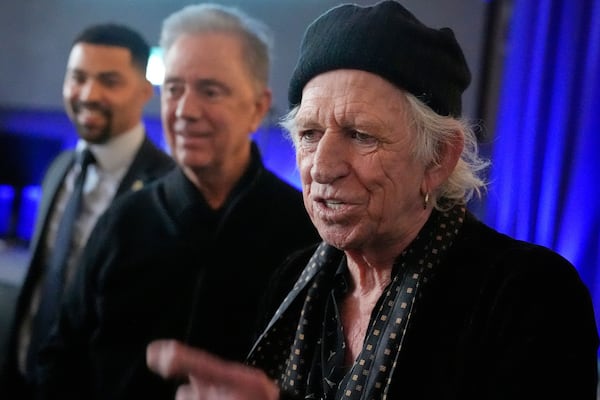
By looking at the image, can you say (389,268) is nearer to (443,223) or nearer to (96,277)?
(443,223)

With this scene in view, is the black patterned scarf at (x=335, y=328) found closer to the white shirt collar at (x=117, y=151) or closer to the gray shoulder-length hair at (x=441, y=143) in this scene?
the gray shoulder-length hair at (x=441, y=143)

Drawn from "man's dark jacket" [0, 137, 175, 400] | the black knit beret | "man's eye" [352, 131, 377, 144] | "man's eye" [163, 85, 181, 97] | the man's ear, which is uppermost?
the black knit beret

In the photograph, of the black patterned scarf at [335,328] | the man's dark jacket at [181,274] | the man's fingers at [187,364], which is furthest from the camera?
the man's dark jacket at [181,274]

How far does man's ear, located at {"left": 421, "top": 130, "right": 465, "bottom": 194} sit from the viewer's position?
1.06 meters

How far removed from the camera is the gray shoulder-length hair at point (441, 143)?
101 cm

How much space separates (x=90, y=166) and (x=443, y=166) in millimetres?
1335

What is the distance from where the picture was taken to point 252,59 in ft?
5.15

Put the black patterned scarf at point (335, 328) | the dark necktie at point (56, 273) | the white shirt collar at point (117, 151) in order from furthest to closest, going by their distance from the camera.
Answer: the white shirt collar at point (117, 151) < the dark necktie at point (56, 273) < the black patterned scarf at point (335, 328)

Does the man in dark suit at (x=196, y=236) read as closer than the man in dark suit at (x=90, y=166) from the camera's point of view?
Yes

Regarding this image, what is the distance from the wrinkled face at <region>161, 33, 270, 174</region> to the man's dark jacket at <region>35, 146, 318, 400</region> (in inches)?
2.7

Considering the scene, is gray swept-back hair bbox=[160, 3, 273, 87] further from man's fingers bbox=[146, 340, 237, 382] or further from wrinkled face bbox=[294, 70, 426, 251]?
man's fingers bbox=[146, 340, 237, 382]

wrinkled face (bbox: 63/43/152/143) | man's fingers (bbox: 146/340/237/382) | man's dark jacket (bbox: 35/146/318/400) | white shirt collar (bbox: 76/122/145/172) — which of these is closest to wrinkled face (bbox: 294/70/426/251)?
man's fingers (bbox: 146/340/237/382)

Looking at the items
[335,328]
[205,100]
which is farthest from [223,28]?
[335,328]

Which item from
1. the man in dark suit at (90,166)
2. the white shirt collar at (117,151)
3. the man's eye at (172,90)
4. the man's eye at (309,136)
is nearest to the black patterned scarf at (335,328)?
the man's eye at (309,136)
